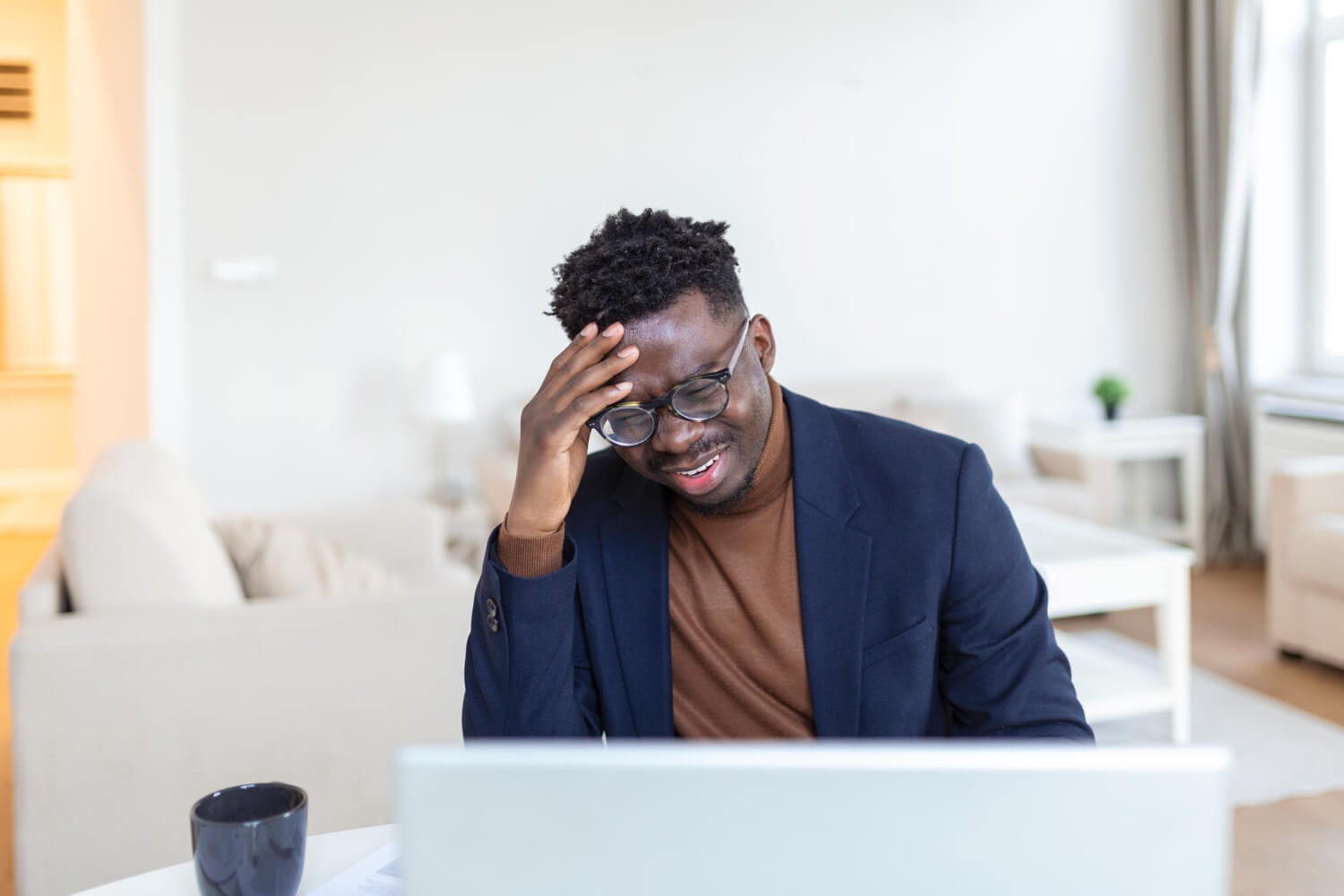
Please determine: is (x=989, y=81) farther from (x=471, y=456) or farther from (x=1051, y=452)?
(x=471, y=456)

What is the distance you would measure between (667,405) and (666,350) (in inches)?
2.3

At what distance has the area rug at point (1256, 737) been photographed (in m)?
2.79

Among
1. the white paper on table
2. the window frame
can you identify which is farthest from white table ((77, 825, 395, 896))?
the window frame

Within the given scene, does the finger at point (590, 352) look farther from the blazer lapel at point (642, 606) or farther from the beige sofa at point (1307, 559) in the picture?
the beige sofa at point (1307, 559)

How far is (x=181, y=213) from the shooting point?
418cm

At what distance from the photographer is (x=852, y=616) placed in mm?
1271

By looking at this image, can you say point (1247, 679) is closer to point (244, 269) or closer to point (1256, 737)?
point (1256, 737)

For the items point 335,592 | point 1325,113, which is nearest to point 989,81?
point 1325,113

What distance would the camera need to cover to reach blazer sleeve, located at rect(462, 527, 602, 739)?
1.21 meters

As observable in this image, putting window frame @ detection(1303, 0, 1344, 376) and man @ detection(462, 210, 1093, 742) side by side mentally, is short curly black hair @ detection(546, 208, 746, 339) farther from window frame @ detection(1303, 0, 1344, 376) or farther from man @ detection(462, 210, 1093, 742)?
window frame @ detection(1303, 0, 1344, 376)

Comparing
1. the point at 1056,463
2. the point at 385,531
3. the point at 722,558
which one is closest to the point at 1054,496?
the point at 1056,463

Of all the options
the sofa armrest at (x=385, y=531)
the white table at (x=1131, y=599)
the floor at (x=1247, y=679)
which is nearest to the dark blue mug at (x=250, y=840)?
the floor at (x=1247, y=679)

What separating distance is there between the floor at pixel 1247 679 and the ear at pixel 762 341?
61.9 inches

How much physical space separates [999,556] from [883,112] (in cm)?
393
